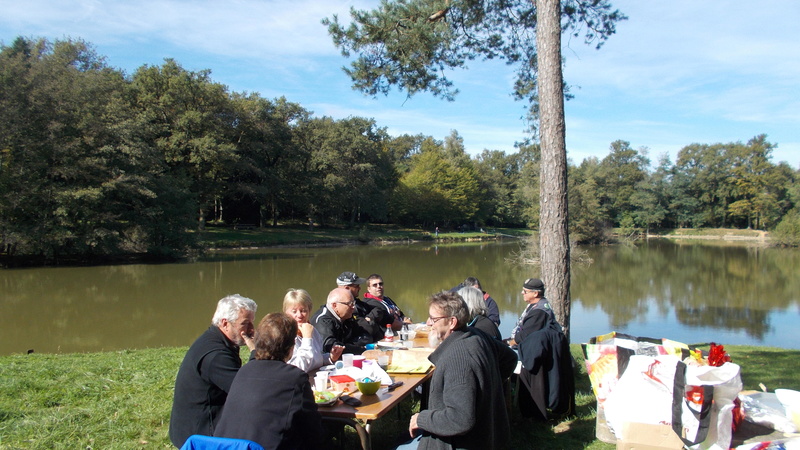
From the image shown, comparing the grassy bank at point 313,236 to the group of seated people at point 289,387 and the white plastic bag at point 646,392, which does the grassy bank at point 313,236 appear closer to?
the group of seated people at point 289,387

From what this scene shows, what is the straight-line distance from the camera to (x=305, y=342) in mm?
3264

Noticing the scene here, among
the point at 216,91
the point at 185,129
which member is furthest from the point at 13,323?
the point at 216,91

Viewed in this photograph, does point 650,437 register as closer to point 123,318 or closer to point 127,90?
point 123,318

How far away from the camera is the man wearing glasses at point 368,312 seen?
4.58 meters

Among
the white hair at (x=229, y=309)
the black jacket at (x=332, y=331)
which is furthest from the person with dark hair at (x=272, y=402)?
the black jacket at (x=332, y=331)

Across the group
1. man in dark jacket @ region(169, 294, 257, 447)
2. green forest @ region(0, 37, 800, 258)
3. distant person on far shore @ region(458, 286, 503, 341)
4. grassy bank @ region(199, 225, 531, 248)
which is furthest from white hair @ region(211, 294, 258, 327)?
grassy bank @ region(199, 225, 531, 248)

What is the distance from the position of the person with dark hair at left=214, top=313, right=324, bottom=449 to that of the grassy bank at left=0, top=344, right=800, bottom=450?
3.99ft

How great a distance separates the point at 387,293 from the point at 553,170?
412 inches

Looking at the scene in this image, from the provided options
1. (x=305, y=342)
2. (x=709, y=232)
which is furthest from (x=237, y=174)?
(x=709, y=232)

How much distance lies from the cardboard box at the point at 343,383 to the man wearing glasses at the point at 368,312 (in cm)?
147

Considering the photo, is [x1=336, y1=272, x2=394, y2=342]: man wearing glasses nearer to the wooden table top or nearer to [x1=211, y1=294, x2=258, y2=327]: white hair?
the wooden table top

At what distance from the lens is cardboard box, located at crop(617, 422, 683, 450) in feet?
8.84

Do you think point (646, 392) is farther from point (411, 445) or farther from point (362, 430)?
point (362, 430)

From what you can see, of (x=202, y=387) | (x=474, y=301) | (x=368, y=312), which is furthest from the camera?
(x=368, y=312)
